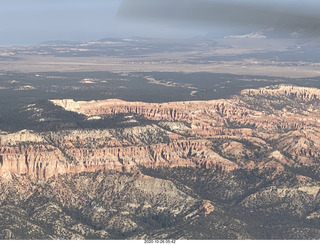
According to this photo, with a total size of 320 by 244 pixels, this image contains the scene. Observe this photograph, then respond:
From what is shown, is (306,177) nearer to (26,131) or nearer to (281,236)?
(281,236)

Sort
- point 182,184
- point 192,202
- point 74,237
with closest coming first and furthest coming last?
point 74,237 < point 192,202 < point 182,184

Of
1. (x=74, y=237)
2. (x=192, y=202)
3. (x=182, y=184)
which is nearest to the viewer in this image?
(x=74, y=237)

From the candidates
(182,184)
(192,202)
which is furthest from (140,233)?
(182,184)

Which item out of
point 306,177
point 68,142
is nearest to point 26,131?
point 68,142

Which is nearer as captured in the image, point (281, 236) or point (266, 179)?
point (281, 236)

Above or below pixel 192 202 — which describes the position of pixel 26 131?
above

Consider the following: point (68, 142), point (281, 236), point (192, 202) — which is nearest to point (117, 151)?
point (68, 142)

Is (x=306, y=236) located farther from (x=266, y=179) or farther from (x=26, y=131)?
(x=26, y=131)

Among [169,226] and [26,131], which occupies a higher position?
[26,131]

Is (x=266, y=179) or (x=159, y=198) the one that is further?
(x=266, y=179)
